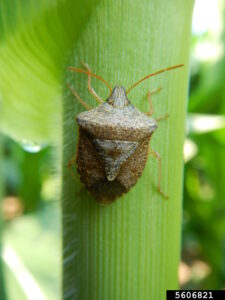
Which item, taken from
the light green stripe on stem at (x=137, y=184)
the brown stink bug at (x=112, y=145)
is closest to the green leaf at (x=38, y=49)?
the light green stripe on stem at (x=137, y=184)

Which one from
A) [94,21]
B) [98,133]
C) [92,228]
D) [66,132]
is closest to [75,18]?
[94,21]

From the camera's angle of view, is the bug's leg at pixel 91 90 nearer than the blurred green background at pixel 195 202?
Yes

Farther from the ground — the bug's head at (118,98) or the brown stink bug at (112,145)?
the bug's head at (118,98)

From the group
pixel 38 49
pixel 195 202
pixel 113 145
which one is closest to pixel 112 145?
pixel 113 145

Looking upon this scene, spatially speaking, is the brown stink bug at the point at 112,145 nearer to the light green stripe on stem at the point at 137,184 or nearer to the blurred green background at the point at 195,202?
the light green stripe on stem at the point at 137,184

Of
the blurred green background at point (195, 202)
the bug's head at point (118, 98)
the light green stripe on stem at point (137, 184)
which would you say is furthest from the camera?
the blurred green background at point (195, 202)

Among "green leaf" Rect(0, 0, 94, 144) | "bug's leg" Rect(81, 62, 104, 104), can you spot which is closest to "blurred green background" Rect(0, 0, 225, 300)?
"green leaf" Rect(0, 0, 94, 144)

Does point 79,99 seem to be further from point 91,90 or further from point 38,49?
point 38,49
